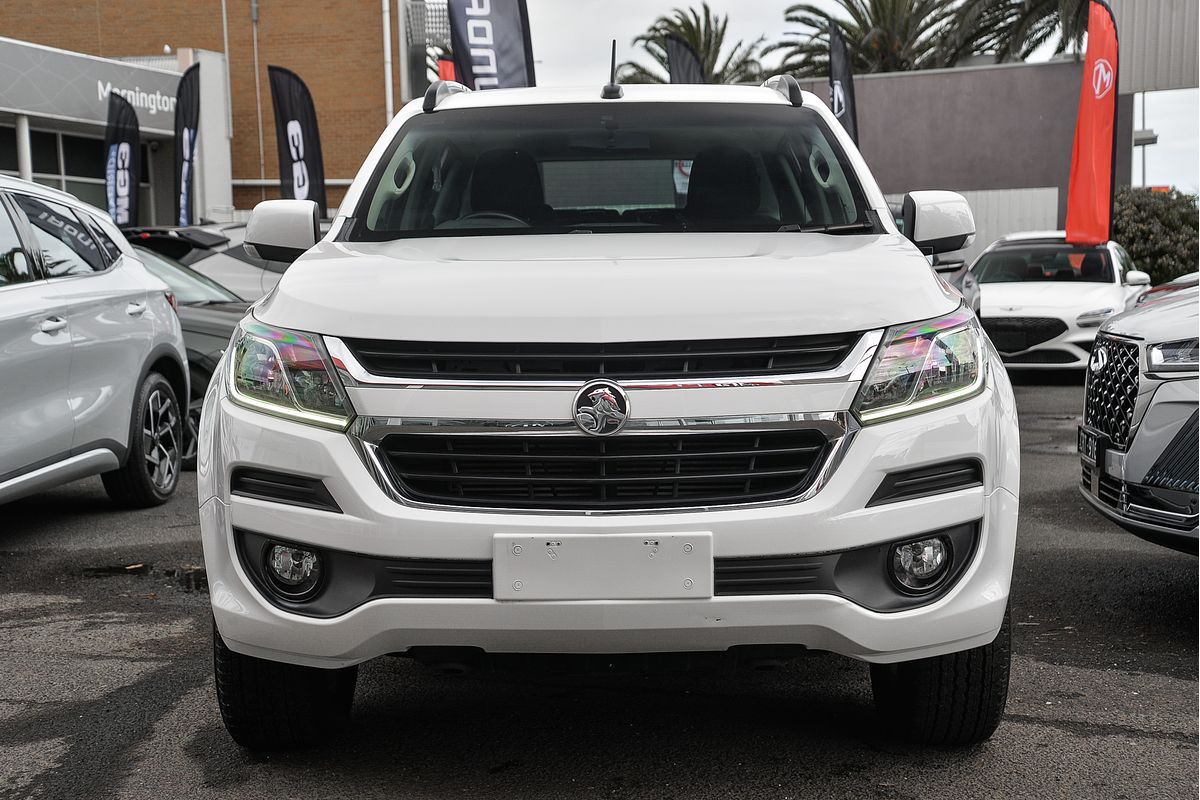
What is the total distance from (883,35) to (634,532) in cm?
3003

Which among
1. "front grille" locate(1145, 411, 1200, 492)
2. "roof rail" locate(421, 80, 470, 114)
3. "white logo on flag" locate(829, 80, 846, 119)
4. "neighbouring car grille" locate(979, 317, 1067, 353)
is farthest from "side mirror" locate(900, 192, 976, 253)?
"white logo on flag" locate(829, 80, 846, 119)

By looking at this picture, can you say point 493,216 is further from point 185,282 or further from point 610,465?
point 185,282

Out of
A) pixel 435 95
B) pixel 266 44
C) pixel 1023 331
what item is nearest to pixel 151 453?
pixel 435 95

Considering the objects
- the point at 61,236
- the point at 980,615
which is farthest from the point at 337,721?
the point at 61,236

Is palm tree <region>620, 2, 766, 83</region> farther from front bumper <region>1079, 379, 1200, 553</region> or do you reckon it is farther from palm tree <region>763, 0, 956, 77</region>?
front bumper <region>1079, 379, 1200, 553</region>

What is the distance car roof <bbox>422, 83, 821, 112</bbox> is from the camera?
14.8 feet

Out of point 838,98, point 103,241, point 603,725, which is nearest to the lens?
point 603,725

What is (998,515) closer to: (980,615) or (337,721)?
(980,615)

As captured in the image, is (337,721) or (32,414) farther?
(32,414)

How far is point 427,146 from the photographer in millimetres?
4398

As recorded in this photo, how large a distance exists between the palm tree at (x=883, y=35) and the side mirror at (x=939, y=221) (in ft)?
88.7

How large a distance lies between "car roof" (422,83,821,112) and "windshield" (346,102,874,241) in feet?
0.09

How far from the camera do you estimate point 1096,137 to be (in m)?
17.3

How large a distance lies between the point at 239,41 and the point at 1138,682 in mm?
29684
